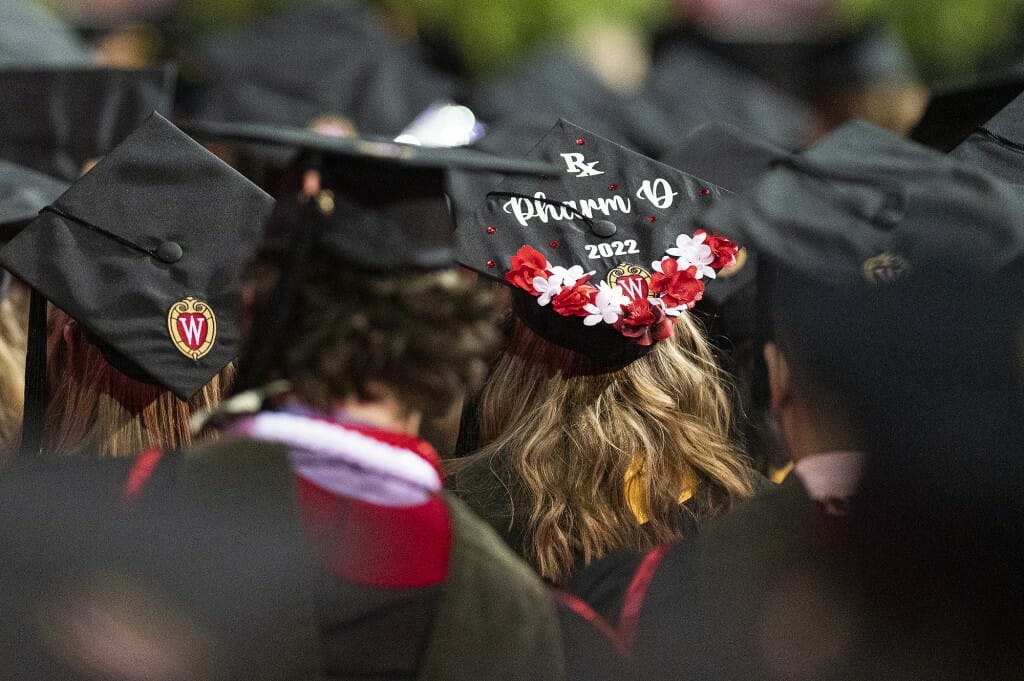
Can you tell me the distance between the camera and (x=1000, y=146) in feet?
9.14

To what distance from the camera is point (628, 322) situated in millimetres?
2389

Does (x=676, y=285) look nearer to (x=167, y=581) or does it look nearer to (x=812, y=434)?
(x=812, y=434)

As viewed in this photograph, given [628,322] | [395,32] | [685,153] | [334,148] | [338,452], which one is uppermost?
[334,148]

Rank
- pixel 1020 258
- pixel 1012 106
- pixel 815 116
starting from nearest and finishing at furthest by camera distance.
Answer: pixel 1020 258
pixel 1012 106
pixel 815 116

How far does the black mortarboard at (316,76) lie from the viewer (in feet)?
20.5

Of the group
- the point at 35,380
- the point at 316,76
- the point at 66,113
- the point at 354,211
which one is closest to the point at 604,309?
the point at 354,211

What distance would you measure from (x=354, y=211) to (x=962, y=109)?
1.78 meters

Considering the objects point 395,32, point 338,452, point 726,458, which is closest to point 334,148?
point 338,452

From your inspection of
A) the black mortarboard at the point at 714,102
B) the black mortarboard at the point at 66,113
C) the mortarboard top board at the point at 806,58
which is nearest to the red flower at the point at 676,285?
the black mortarboard at the point at 66,113

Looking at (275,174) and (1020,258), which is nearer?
(1020,258)

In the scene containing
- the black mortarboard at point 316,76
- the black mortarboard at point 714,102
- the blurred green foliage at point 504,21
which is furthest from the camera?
the blurred green foliage at point 504,21

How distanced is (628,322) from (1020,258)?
2.27ft

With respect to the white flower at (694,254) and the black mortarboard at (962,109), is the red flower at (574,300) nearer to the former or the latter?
the white flower at (694,254)

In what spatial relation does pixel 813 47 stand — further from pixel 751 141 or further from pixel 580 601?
pixel 580 601
